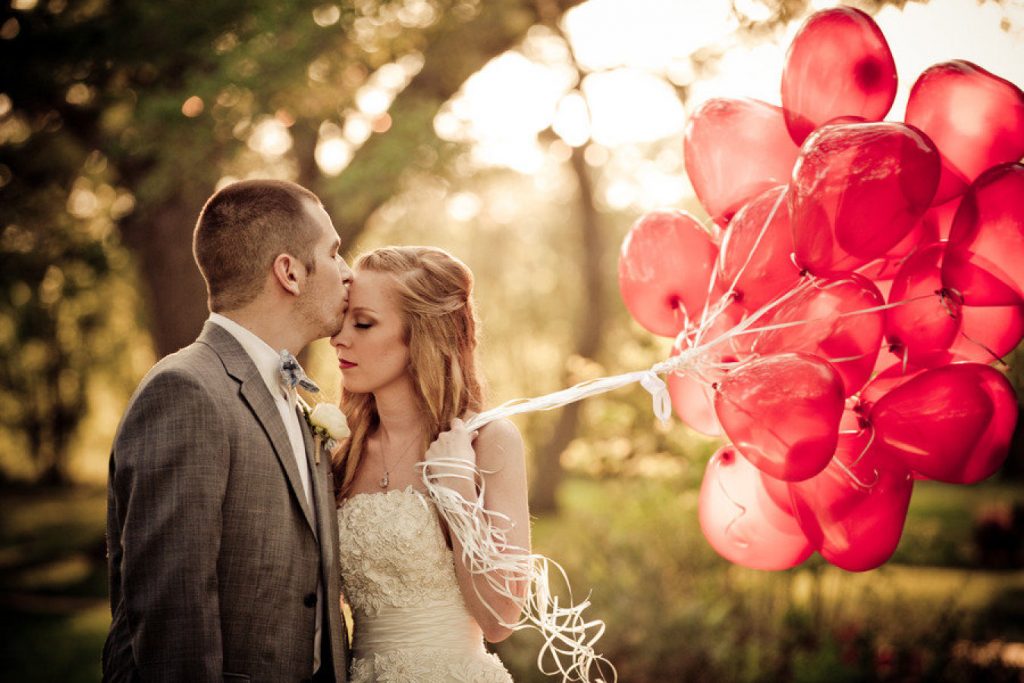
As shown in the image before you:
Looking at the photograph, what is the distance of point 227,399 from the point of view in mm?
2385

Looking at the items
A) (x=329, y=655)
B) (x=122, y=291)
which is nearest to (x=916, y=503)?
(x=122, y=291)

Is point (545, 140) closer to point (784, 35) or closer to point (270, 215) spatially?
point (784, 35)

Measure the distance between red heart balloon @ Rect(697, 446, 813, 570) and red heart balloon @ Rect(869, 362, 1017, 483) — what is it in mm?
443

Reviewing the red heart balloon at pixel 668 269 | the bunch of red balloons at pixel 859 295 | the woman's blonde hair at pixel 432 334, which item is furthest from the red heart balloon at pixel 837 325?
the woman's blonde hair at pixel 432 334

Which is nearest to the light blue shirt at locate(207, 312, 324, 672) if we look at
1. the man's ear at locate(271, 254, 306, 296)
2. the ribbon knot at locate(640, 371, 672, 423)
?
the man's ear at locate(271, 254, 306, 296)

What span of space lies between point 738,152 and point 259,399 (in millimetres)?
1660

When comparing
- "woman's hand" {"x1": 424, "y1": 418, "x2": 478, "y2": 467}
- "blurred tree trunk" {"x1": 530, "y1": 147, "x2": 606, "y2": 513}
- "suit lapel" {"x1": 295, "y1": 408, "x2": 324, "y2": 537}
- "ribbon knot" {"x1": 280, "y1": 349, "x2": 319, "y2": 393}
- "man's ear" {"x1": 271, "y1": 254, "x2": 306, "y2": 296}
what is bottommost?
"blurred tree trunk" {"x1": 530, "y1": 147, "x2": 606, "y2": 513}

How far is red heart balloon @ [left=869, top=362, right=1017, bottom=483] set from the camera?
2383 mm

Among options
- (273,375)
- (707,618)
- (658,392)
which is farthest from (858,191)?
(707,618)

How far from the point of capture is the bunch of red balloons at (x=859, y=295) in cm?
228

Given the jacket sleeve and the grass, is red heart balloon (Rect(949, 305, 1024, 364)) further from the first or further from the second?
the grass

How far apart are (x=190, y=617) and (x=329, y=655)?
53 centimetres

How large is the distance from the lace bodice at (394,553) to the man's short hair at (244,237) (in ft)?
2.73

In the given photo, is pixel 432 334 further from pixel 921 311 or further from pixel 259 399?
pixel 921 311
